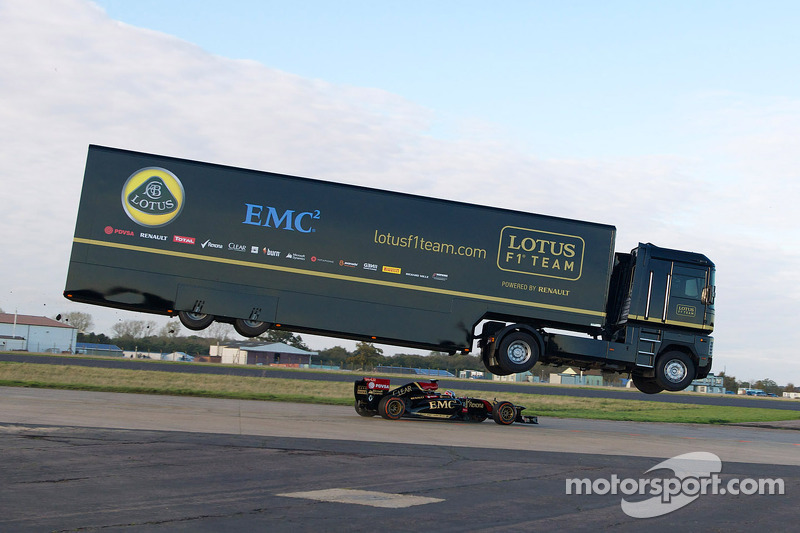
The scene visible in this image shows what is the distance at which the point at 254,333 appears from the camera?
1723 cm

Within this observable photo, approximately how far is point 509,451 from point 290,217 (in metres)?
7.44

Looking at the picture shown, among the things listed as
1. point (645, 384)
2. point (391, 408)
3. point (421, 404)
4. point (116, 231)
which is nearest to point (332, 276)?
point (116, 231)

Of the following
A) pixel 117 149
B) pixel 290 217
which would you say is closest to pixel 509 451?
pixel 290 217

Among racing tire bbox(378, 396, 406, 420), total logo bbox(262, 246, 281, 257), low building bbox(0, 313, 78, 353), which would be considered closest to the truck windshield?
racing tire bbox(378, 396, 406, 420)

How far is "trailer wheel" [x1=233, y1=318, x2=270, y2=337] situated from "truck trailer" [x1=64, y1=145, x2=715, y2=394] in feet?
0.11

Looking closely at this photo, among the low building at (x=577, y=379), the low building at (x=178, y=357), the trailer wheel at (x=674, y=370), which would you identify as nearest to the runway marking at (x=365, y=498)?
the trailer wheel at (x=674, y=370)

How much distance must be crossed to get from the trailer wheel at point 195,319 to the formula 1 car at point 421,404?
19.4ft

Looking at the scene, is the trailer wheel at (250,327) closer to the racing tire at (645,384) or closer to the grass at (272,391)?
the racing tire at (645,384)

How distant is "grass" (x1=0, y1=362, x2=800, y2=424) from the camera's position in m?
30.4

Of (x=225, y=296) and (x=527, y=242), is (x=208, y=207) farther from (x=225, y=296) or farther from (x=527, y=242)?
(x=527, y=242)

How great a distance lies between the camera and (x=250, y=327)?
56.2 ft

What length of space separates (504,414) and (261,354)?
253 feet

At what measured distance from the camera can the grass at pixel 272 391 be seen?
99.6 feet

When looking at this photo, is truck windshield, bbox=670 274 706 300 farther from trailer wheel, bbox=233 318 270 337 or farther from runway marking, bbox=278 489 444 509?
runway marking, bbox=278 489 444 509
